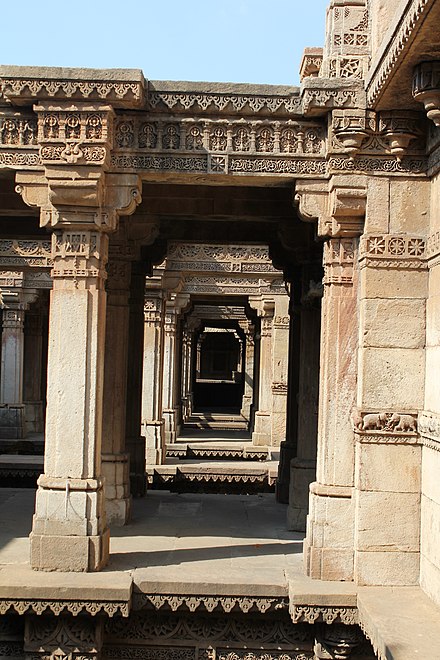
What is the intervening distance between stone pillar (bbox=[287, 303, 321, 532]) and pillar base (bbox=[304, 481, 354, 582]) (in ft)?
7.68

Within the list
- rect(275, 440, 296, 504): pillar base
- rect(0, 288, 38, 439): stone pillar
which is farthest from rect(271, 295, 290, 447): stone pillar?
rect(275, 440, 296, 504): pillar base

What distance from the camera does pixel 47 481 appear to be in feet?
23.6

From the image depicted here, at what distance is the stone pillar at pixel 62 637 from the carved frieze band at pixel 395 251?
3.57 meters

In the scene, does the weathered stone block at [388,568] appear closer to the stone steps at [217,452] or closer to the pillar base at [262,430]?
the stone steps at [217,452]

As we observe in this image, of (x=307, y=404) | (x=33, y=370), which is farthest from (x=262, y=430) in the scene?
(x=307, y=404)

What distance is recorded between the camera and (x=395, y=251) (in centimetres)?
701

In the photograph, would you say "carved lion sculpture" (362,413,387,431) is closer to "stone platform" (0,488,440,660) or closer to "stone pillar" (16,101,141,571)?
"stone platform" (0,488,440,660)

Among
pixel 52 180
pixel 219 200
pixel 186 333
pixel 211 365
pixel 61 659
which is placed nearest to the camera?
pixel 61 659

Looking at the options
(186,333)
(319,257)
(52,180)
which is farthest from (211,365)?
(52,180)

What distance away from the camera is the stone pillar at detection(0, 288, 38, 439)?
66.0ft

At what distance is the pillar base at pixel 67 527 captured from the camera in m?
7.08

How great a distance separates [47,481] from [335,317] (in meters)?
2.73

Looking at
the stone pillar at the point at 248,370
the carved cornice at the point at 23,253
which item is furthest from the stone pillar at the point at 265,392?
the stone pillar at the point at 248,370

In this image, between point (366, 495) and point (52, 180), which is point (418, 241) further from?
point (52, 180)
